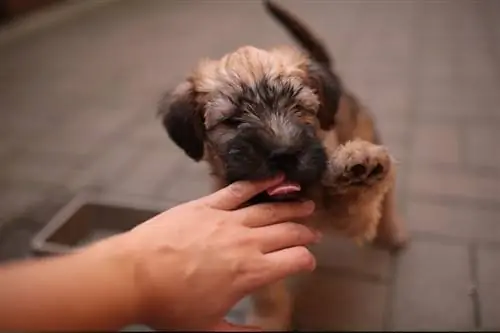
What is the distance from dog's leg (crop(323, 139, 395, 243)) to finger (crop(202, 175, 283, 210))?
117 millimetres

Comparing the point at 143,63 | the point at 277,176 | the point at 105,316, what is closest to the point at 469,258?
the point at 277,176

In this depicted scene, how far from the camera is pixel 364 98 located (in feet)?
5.48

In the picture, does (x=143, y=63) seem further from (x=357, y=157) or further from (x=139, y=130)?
(x=357, y=157)

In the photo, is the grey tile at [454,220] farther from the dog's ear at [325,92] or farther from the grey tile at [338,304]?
the dog's ear at [325,92]

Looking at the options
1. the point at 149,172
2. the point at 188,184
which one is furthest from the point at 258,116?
the point at 149,172

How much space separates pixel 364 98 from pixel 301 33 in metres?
0.44

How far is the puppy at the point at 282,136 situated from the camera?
2.88 feet

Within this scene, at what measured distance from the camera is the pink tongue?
861mm

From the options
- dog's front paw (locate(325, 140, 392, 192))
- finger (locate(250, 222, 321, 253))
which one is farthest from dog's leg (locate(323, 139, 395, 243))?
finger (locate(250, 222, 321, 253))

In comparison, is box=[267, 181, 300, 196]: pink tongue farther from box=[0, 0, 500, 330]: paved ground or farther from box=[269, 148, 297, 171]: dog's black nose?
box=[0, 0, 500, 330]: paved ground

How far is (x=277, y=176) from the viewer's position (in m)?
0.85

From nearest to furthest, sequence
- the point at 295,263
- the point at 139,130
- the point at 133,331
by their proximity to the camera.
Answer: the point at 133,331 → the point at 295,263 → the point at 139,130

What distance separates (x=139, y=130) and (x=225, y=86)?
0.83 m

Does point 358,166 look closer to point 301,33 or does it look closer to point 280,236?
point 280,236
